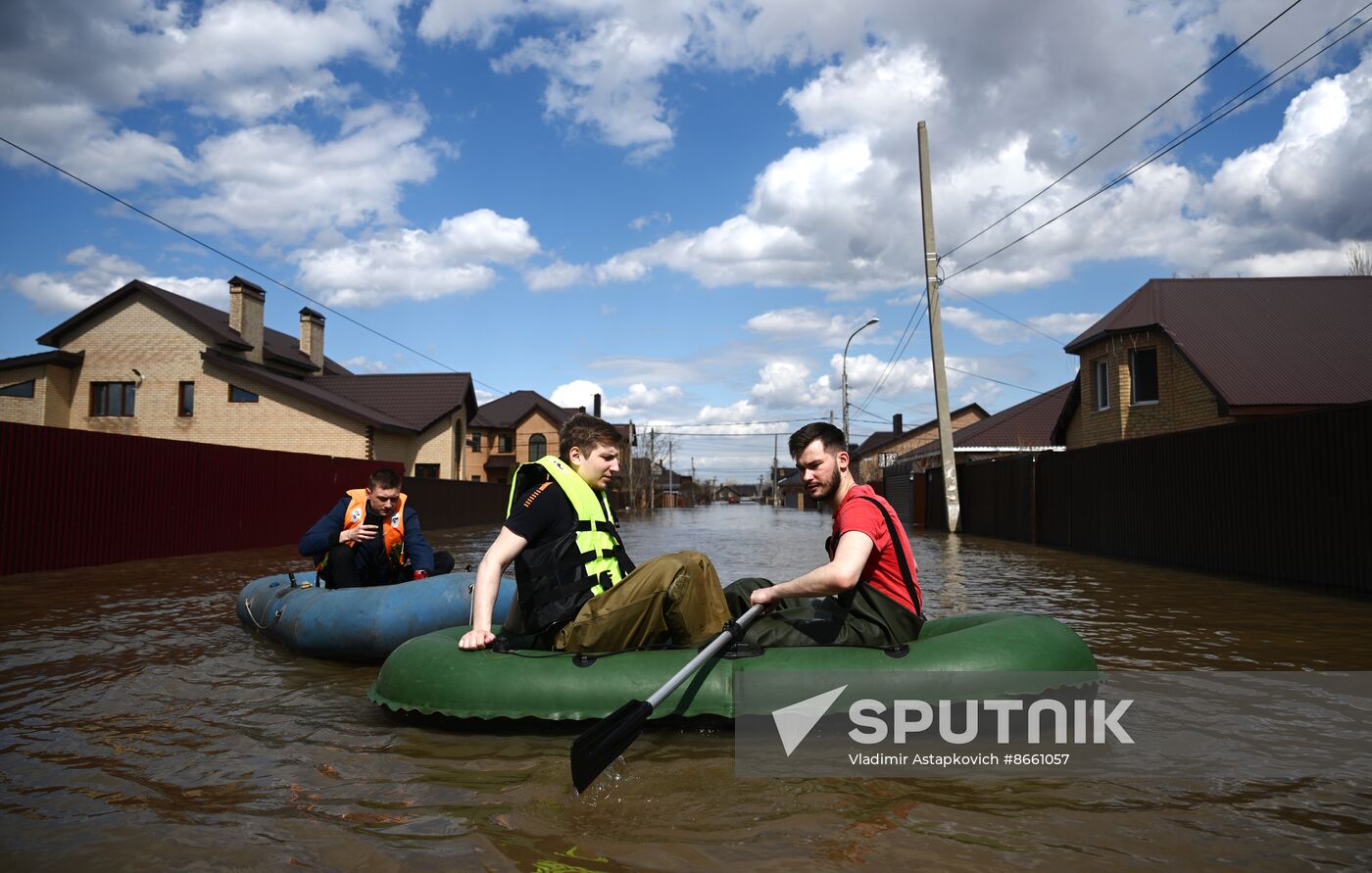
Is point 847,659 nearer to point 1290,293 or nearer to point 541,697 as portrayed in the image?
point 541,697

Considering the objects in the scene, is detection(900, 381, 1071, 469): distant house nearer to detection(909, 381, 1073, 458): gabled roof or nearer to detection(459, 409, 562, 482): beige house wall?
detection(909, 381, 1073, 458): gabled roof

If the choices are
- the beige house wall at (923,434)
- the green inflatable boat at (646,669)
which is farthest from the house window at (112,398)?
the beige house wall at (923,434)

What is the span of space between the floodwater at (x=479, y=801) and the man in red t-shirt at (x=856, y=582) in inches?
28.1

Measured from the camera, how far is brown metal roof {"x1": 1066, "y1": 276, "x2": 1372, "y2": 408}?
18.3 metres

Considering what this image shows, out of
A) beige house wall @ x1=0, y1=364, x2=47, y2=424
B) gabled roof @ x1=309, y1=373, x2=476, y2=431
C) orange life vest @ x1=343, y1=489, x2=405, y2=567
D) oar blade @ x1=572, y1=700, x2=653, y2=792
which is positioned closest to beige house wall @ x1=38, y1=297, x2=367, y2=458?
beige house wall @ x1=0, y1=364, x2=47, y2=424

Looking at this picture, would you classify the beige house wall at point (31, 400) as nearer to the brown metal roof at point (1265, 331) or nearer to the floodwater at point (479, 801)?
the floodwater at point (479, 801)

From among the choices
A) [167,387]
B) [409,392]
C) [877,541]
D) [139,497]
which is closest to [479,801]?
[877,541]

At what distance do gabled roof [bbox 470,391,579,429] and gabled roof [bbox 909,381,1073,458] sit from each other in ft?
78.7

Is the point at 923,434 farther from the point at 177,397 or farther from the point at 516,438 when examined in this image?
the point at 177,397

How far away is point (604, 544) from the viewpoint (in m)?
4.59

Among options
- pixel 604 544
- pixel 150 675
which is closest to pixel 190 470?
pixel 150 675

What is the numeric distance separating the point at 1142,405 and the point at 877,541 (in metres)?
19.7

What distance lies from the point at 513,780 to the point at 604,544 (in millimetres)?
1244

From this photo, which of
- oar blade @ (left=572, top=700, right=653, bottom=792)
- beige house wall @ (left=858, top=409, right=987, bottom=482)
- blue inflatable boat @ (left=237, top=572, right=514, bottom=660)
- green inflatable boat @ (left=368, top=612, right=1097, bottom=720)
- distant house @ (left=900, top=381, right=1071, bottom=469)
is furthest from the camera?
beige house wall @ (left=858, top=409, right=987, bottom=482)
